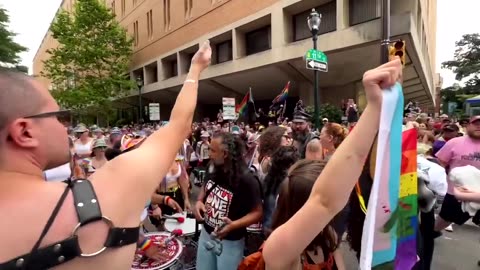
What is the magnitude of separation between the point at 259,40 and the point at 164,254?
2061cm

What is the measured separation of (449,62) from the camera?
61.3m

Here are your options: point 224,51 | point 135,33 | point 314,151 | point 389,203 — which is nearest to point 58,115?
point 389,203

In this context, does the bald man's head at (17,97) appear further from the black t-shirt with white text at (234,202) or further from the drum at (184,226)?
the drum at (184,226)

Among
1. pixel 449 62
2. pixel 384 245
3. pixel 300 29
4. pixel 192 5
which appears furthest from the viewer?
pixel 449 62

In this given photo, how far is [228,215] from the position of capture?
303 cm

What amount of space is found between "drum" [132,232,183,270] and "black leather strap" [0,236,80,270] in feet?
6.20

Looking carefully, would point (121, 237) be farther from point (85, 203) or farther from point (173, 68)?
point (173, 68)

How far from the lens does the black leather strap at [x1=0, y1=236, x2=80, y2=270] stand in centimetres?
94

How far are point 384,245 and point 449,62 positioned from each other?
70348 mm

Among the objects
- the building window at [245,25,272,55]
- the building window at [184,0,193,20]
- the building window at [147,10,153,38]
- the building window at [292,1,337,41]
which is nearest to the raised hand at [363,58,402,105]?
the building window at [292,1,337,41]

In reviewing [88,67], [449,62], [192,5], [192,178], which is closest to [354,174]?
[192,178]

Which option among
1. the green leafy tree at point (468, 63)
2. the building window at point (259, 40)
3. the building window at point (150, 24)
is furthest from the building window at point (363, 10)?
the green leafy tree at point (468, 63)

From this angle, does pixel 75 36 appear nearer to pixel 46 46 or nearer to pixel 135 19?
pixel 135 19

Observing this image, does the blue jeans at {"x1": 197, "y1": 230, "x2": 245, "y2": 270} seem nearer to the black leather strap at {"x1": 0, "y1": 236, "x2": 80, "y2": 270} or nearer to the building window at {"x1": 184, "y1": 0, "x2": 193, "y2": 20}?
the black leather strap at {"x1": 0, "y1": 236, "x2": 80, "y2": 270}
